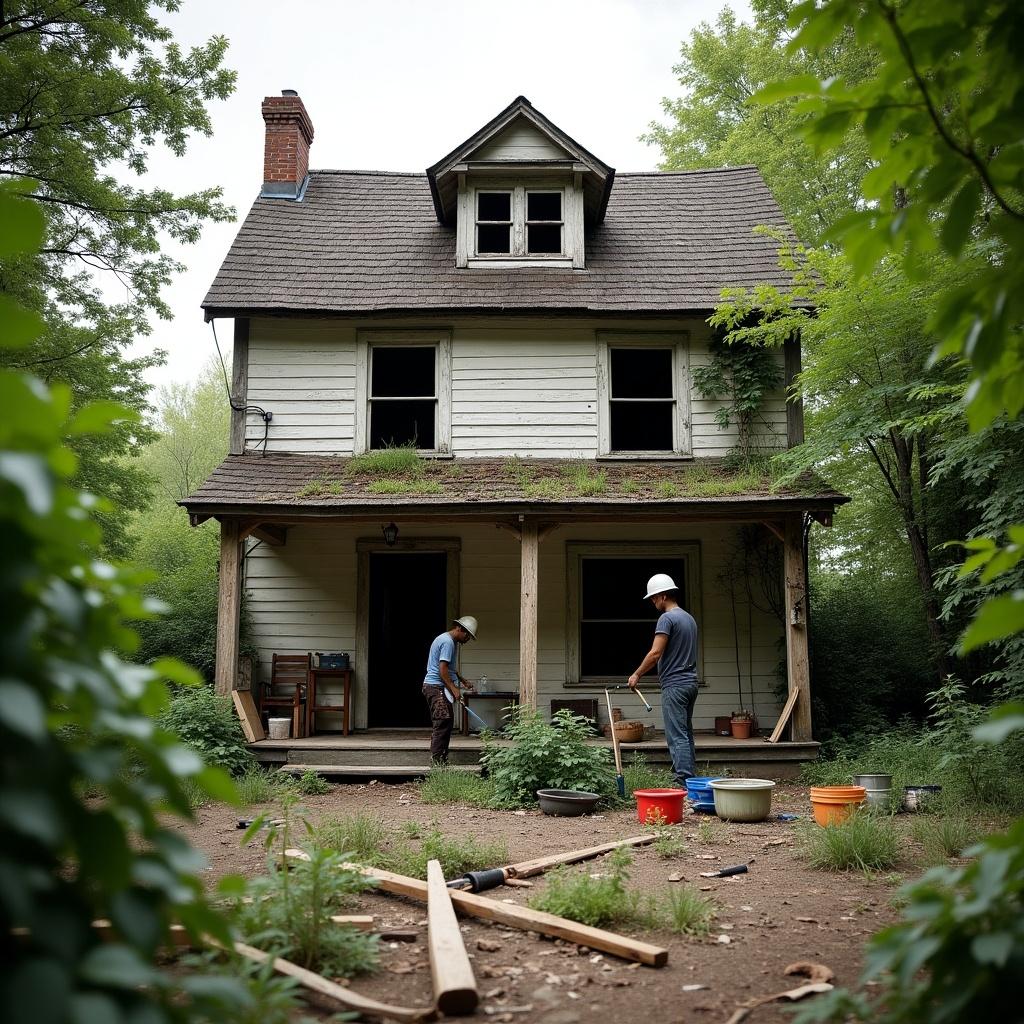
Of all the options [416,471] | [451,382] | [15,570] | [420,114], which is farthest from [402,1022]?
[420,114]

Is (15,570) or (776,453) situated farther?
(776,453)

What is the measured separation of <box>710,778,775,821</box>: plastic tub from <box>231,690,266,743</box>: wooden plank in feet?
18.6

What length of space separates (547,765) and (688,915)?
4467 millimetres

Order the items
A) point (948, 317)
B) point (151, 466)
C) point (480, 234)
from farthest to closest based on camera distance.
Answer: point (151, 466) < point (480, 234) < point (948, 317)

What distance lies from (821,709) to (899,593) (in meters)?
4.05

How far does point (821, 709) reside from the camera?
12.2 meters

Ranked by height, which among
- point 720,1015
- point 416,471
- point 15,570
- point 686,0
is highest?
point 686,0

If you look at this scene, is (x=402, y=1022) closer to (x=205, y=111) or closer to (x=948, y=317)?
(x=948, y=317)

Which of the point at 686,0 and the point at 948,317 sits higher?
the point at 686,0

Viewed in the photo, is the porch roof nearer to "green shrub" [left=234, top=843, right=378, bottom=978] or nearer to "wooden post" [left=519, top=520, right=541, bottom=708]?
"wooden post" [left=519, top=520, right=541, bottom=708]

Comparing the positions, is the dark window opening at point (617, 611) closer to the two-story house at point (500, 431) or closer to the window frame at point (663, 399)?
the two-story house at point (500, 431)

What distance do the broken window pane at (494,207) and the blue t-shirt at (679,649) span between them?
727cm

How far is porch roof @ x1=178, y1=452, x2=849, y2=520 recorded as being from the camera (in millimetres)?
10531

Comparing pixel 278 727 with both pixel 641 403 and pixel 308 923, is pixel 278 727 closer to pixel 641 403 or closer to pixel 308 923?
pixel 641 403
